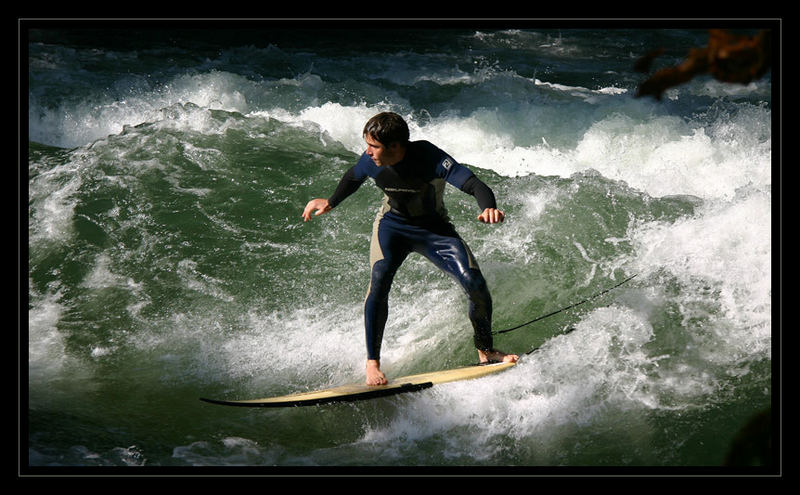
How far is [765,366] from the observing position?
4.95m

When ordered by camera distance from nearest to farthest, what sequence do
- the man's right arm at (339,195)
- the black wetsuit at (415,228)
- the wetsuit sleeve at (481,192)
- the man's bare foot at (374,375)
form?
the wetsuit sleeve at (481,192) → the black wetsuit at (415,228) → the man's bare foot at (374,375) → the man's right arm at (339,195)

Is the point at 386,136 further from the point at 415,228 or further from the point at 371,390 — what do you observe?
the point at 371,390

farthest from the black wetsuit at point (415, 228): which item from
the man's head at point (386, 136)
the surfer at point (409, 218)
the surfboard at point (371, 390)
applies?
the surfboard at point (371, 390)

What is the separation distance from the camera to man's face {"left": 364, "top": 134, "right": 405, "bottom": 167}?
4.30 metres

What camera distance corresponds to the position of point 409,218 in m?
4.63

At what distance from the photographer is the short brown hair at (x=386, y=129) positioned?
4266 millimetres

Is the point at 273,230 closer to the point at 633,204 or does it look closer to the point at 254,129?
the point at 254,129

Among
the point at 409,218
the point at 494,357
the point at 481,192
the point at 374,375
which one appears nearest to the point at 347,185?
the point at 409,218

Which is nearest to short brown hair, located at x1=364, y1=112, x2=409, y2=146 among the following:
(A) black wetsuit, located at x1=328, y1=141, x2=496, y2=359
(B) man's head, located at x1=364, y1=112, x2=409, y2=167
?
(B) man's head, located at x1=364, y1=112, x2=409, y2=167

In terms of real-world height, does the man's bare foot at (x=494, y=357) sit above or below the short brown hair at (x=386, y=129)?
below

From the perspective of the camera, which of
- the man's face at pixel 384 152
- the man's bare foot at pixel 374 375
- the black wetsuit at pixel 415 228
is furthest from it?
the man's bare foot at pixel 374 375

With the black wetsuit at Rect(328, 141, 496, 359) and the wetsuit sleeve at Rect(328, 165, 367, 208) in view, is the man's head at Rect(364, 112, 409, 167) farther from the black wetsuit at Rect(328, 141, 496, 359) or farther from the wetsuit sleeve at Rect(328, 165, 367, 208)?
the wetsuit sleeve at Rect(328, 165, 367, 208)

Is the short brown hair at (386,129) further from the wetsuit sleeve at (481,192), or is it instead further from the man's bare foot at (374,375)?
the man's bare foot at (374,375)

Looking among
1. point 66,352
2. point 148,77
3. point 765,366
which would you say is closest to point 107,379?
point 66,352
